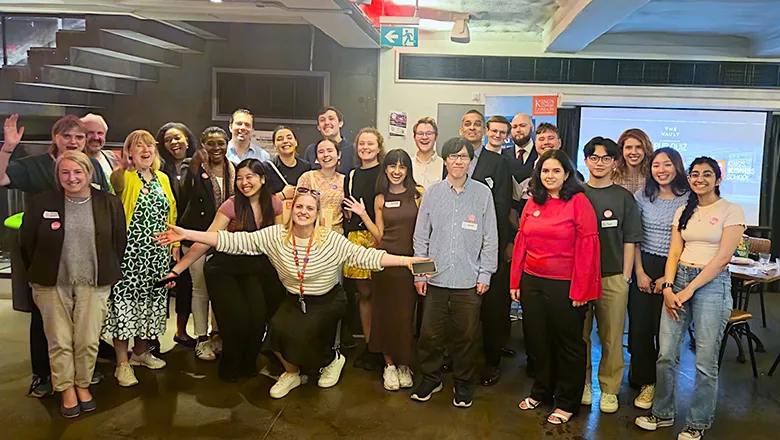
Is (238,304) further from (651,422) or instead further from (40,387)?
(651,422)

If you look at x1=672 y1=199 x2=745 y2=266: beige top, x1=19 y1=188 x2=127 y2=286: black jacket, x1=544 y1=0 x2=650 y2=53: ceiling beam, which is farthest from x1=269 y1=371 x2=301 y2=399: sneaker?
x1=544 y1=0 x2=650 y2=53: ceiling beam

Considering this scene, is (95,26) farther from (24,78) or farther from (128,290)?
(128,290)

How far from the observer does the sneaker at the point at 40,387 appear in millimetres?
3458

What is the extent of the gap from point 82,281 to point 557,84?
535 cm

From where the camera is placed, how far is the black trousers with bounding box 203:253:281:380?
3.63 meters

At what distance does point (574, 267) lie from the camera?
305 cm

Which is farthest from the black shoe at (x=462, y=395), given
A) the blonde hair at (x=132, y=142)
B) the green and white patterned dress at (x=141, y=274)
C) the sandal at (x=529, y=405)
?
the blonde hair at (x=132, y=142)

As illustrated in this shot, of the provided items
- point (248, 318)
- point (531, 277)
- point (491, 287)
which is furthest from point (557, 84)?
point (248, 318)

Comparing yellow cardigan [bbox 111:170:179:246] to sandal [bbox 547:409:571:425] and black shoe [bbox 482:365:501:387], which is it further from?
sandal [bbox 547:409:571:425]

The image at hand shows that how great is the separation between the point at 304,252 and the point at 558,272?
4.74ft

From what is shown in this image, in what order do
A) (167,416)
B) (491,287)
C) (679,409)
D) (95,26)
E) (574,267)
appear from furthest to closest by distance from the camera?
(95,26), (491,287), (679,409), (167,416), (574,267)

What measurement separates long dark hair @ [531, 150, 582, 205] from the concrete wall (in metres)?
3.80

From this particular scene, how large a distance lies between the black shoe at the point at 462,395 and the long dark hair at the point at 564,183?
119 centimetres

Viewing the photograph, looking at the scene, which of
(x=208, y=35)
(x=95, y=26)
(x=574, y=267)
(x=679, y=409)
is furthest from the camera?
(x=208, y=35)
